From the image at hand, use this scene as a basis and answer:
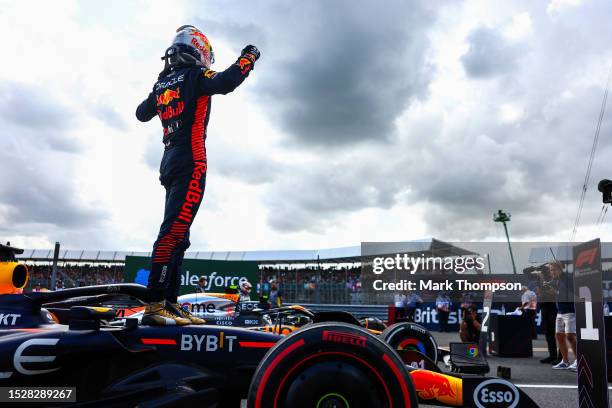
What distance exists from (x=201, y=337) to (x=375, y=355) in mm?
1015

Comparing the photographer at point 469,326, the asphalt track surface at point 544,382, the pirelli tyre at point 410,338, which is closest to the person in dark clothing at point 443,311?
the photographer at point 469,326

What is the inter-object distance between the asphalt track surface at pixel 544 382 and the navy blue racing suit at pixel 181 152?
3.61 metres

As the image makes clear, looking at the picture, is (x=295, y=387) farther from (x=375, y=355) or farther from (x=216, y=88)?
(x=216, y=88)

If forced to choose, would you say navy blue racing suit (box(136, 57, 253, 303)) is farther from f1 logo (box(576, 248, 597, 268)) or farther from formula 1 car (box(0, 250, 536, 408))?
f1 logo (box(576, 248, 597, 268))

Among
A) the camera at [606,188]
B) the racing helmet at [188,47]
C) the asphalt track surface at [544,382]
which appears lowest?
the asphalt track surface at [544,382]

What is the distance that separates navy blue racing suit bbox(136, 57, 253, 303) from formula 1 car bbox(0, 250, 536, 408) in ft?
0.83

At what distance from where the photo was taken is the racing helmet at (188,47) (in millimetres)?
3498

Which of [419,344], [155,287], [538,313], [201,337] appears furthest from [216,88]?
[538,313]

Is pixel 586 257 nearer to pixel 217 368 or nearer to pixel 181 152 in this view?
pixel 217 368

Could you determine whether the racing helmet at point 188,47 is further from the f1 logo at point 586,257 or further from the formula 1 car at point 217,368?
the f1 logo at point 586,257

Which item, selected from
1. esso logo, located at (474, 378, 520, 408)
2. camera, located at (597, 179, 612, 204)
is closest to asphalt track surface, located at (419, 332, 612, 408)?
camera, located at (597, 179, 612, 204)

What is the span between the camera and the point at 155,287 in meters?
2.90

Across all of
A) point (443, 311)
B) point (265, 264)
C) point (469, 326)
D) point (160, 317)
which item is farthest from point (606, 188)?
point (265, 264)

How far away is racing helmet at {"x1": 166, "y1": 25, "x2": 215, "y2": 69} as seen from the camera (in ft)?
11.5
